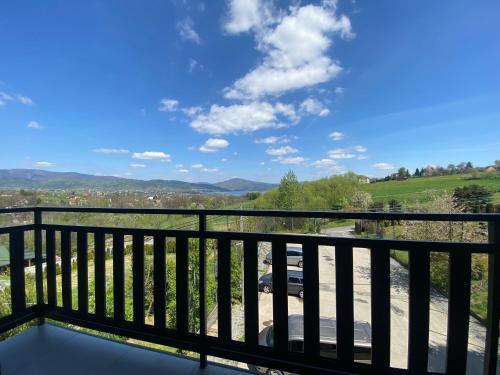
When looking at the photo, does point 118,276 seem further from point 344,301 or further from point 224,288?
point 344,301

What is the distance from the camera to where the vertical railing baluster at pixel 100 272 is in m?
1.91

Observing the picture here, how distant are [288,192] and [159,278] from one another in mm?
16865

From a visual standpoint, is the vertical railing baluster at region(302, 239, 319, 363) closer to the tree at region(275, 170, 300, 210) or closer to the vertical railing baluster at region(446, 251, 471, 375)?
the vertical railing baluster at region(446, 251, 471, 375)

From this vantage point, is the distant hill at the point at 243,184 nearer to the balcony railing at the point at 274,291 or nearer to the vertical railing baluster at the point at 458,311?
the balcony railing at the point at 274,291

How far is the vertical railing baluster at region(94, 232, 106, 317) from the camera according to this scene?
191cm

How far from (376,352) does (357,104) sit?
20.8 metres

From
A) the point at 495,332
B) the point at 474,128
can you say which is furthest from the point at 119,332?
the point at 474,128

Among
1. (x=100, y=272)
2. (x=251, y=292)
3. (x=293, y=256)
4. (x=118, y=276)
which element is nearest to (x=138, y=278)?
(x=118, y=276)

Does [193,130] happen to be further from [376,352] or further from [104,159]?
[376,352]

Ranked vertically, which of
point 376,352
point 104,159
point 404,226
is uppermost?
point 104,159

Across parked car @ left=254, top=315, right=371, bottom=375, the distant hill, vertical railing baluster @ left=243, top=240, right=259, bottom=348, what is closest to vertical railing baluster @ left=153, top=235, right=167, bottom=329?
vertical railing baluster @ left=243, top=240, right=259, bottom=348

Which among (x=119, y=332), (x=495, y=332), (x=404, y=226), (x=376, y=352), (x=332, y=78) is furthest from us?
(x=332, y=78)

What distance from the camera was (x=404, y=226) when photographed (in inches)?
58.9

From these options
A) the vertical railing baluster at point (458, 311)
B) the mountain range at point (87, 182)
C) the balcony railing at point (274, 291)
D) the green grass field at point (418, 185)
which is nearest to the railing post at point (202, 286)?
the balcony railing at point (274, 291)
